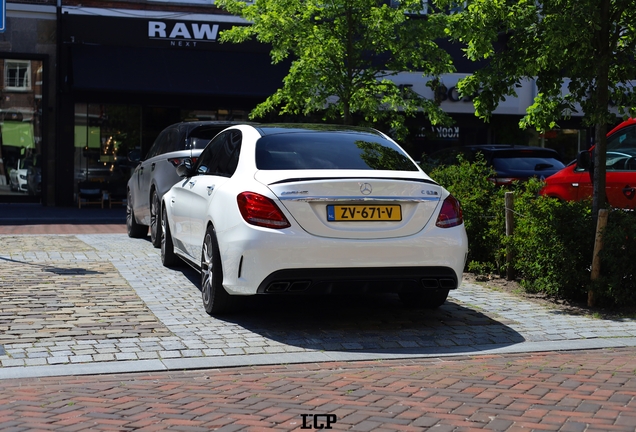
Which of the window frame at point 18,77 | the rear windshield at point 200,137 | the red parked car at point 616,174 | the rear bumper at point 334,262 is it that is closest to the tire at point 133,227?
the rear windshield at point 200,137

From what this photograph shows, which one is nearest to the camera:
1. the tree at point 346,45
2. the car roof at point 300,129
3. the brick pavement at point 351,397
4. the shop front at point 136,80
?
the brick pavement at point 351,397

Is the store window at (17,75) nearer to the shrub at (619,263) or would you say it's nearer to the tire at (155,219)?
the tire at (155,219)

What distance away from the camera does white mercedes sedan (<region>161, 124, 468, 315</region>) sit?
6652 mm

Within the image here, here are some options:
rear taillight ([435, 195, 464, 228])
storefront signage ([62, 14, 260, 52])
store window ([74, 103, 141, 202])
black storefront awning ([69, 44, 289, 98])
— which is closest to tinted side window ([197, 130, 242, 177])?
rear taillight ([435, 195, 464, 228])

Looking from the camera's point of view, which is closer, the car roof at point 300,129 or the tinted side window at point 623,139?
the car roof at point 300,129

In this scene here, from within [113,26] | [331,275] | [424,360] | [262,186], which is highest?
[113,26]

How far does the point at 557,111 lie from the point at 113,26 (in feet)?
48.4

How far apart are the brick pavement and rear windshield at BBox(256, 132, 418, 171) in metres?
1.73

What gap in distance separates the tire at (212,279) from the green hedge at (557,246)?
2931 millimetres

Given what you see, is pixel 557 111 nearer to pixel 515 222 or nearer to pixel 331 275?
pixel 515 222

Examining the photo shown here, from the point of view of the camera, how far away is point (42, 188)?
870 inches

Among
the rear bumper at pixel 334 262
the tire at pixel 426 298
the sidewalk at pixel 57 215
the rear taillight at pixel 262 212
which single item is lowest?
the tire at pixel 426 298

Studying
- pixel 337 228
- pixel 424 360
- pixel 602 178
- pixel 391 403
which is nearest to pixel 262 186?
pixel 337 228

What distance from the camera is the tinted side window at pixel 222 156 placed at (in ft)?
25.2
